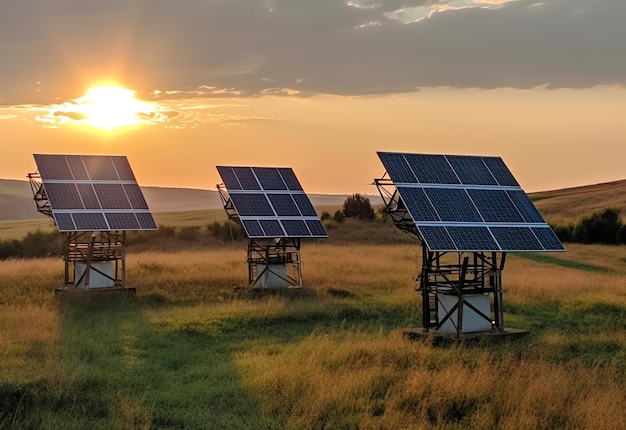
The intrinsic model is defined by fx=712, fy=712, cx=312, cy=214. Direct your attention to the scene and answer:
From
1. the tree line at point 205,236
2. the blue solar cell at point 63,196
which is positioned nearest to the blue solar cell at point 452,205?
the blue solar cell at point 63,196

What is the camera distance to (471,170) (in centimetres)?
2192

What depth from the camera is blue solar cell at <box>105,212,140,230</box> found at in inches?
1178

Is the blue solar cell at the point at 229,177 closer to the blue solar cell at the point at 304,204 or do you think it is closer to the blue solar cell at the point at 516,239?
the blue solar cell at the point at 304,204

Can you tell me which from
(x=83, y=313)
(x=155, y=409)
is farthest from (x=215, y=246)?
(x=155, y=409)

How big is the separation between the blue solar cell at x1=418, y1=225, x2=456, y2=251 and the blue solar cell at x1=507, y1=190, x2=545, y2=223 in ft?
10.8

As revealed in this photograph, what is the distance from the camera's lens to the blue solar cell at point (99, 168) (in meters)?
32.3

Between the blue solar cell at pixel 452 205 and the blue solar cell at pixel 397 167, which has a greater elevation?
the blue solar cell at pixel 397 167

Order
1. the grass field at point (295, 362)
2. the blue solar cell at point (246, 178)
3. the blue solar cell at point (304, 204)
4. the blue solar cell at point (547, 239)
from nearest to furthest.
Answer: the grass field at point (295, 362)
the blue solar cell at point (547, 239)
the blue solar cell at point (246, 178)
the blue solar cell at point (304, 204)

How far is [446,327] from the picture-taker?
19609 millimetres

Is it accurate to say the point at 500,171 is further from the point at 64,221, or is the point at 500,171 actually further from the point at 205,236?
the point at 205,236

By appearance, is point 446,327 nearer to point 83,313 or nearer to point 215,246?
point 83,313

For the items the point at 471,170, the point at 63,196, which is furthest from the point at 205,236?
the point at 471,170

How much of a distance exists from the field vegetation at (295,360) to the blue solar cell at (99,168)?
501 cm

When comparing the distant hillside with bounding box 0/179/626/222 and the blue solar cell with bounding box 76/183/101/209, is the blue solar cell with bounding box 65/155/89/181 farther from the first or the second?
the distant hillside with bounding box 0/179/626/222
